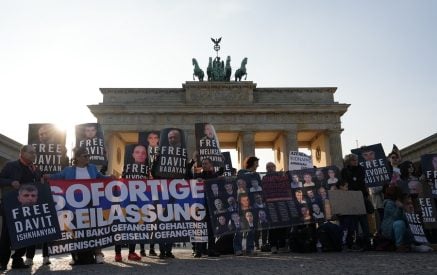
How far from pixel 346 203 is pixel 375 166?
Answer: 173 cm

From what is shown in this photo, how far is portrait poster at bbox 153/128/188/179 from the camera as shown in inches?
295

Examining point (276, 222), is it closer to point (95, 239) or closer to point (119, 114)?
point (95, 239)

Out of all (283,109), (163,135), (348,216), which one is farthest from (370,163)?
(283,109)

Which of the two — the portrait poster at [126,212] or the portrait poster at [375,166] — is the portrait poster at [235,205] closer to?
the portrait poster at [126,212]

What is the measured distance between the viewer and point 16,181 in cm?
610

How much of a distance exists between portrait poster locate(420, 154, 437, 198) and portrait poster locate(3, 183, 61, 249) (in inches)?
270

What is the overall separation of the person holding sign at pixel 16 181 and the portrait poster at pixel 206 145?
3.11m

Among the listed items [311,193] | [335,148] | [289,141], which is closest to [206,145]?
[311,193]

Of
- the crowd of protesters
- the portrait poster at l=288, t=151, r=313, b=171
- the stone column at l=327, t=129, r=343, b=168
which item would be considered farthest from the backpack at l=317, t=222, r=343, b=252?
the stone column at l=327, t=129, r=343, b=168

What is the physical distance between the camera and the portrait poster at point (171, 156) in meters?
7.50

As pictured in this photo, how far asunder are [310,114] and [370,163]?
26033mm

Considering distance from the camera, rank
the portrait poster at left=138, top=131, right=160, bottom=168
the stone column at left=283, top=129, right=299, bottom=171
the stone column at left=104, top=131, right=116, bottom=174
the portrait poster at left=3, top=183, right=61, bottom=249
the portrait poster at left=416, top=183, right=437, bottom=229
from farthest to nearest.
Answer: the stone column at left=283, top=129, right=299, bottom=171, the stone column at left=104, top=131, right=116, bottom=174, the portrait poster at left=138, top=131, right=160, bottom=168, the portrait poster at left=416, top=183, right=437, bottom=229, the portrait poster at left=3, top=183, right=61, bottom=249

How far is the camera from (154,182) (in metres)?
7.13

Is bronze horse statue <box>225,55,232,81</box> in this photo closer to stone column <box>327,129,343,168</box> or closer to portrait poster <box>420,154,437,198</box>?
stone column <box>327,129,343,168</box>
